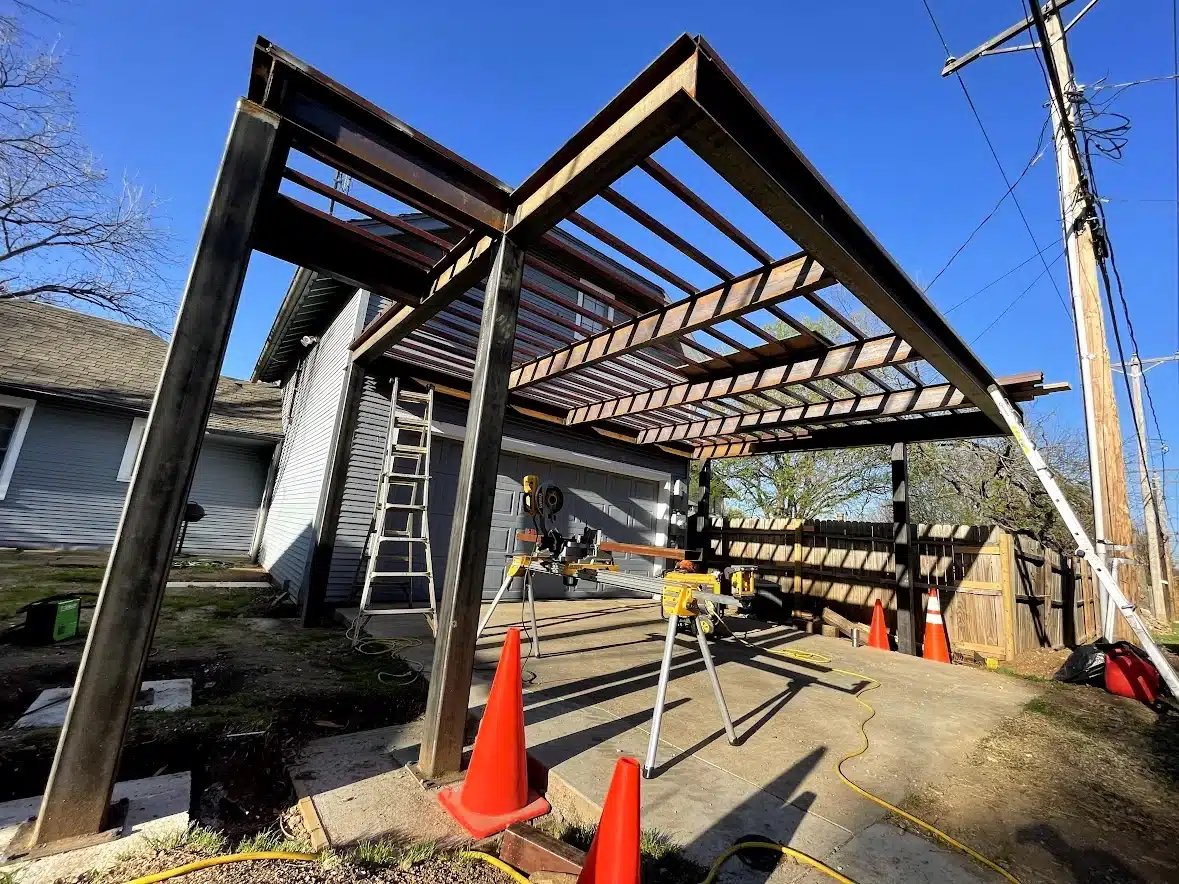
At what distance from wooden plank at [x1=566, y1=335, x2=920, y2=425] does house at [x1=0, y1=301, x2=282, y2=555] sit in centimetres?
771

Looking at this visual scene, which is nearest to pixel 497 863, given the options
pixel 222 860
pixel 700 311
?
pixel 222 860

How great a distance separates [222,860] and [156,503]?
47.5 inches

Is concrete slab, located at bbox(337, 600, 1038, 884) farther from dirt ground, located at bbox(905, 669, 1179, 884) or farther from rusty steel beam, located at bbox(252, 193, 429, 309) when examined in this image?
rusty steel beam, located at bbox(252, 193, 429, 309)

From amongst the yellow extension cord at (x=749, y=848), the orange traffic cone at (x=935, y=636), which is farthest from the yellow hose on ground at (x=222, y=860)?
the orange traffic cone at (x=935, y=636)

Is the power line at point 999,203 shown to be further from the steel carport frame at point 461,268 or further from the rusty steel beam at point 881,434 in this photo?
the steel carport frame at point 461,268

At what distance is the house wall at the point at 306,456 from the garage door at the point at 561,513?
144 centimetres

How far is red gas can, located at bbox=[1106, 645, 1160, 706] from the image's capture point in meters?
4.31

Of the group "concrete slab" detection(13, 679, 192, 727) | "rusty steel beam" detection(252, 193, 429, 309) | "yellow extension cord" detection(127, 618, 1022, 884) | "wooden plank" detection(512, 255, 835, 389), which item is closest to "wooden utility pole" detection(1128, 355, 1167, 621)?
"wooden plank" detection(512, 255, 835, 389)

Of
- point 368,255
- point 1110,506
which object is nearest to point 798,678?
point 1110,506

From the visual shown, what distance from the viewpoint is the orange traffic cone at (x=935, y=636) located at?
5.98 meters

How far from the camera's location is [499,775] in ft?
6.75

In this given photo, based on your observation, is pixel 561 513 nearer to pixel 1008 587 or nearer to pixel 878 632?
pixel 878 632

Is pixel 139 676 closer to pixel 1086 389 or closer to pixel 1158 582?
pixel 1086 389

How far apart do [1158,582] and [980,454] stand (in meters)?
7.09
